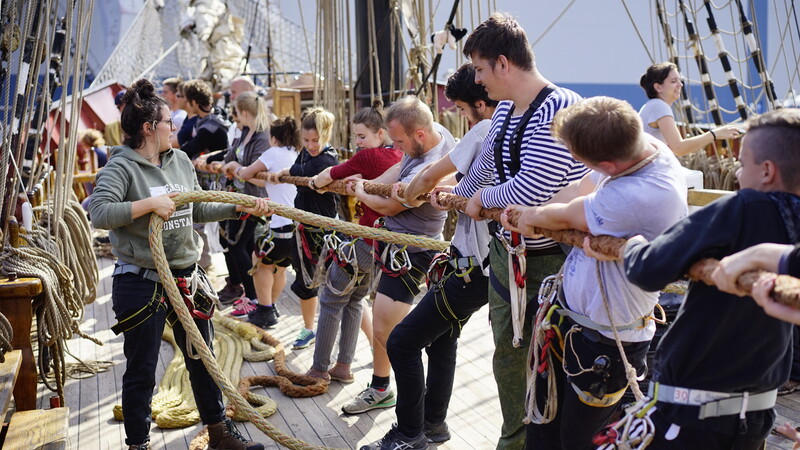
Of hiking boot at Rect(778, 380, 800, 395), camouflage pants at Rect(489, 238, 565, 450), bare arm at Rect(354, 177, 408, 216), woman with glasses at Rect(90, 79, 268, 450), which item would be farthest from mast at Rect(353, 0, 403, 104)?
camouflage pants at Rect(489, 238, 565, 450)

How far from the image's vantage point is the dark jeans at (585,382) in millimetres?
2123

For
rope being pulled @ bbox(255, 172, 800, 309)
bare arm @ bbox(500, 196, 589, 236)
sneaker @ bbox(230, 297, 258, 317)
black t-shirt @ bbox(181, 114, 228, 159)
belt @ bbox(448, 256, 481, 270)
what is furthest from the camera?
black t-shirt @ bbox(181, 114, 228, 159)

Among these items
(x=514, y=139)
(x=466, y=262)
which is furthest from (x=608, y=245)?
(x=466, y=262)

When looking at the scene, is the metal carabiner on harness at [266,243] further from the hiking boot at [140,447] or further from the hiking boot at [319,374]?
the hiking boot at [140,447]

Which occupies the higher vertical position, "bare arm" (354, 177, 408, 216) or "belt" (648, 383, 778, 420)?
"bare arm" (354, 177, 408, 216)

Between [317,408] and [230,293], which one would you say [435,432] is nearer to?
[317,408]

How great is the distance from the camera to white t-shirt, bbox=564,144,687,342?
1.91 meters

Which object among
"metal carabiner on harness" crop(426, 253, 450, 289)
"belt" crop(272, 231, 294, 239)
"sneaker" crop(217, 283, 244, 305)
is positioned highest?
"metal carabiner on harness" crop(426, 253, 450, 289)

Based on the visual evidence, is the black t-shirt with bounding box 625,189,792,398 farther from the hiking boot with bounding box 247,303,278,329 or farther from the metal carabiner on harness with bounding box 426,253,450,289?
the hiking boot with bounding box 247,303,278,329

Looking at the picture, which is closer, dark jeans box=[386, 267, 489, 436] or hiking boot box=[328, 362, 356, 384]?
dark jeans box=[386, 267, 489, 436]

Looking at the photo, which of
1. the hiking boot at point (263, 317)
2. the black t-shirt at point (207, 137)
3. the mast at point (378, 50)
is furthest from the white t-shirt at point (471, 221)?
the mast at point (378, 50)

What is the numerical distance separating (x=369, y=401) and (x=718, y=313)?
7.83 feet

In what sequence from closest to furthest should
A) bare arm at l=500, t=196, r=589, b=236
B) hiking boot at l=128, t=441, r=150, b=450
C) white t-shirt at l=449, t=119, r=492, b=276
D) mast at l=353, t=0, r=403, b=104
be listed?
bare arm at l=500, t=196, r=589, b=236, white t-shirt at l=449, t=119, r=492, b=276, hiking boot at l=128, t=441, r=150, b=450, mast at l=353, t=0, r=403, b=104

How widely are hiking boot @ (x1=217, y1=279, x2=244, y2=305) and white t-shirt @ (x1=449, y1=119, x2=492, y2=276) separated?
3.52m
